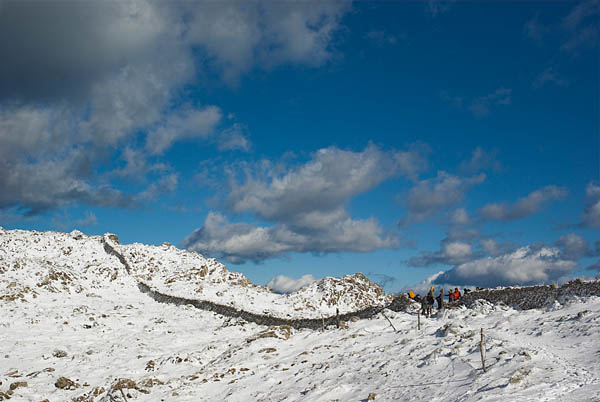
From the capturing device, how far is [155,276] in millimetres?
60094

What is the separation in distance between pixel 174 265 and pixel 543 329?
2165 inches

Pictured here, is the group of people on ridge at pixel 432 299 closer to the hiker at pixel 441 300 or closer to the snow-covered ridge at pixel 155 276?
the hiker at pixel 441 300

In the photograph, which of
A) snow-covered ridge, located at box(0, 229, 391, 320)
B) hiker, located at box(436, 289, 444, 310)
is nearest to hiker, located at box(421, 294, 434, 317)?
hiker, located at box(436, 289, 444, 310)

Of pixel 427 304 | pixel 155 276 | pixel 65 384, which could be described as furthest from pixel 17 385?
pixel 155 276

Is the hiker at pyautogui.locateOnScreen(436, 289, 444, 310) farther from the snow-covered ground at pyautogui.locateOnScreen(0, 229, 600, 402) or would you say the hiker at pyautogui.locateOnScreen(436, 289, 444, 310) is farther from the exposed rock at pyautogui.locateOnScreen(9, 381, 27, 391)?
the exposed rock at pyautogui.locateOnScreen(9, 381, 27, 391)

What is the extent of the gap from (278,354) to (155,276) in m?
38.1

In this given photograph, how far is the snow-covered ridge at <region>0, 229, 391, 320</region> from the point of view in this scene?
4931 centimetres

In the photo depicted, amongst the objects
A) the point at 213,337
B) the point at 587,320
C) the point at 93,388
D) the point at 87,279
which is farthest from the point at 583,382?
the point at 87,279

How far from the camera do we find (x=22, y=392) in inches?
980

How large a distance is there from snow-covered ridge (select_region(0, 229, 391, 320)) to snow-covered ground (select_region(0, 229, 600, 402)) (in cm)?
277

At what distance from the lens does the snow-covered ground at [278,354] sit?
50.6 feet

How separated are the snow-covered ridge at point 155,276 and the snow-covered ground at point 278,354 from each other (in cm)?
277

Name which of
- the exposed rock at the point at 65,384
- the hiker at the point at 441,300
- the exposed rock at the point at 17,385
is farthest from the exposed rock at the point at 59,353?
the hiker at the point at 441,300

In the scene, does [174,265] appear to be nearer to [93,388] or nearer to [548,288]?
[93,388]
